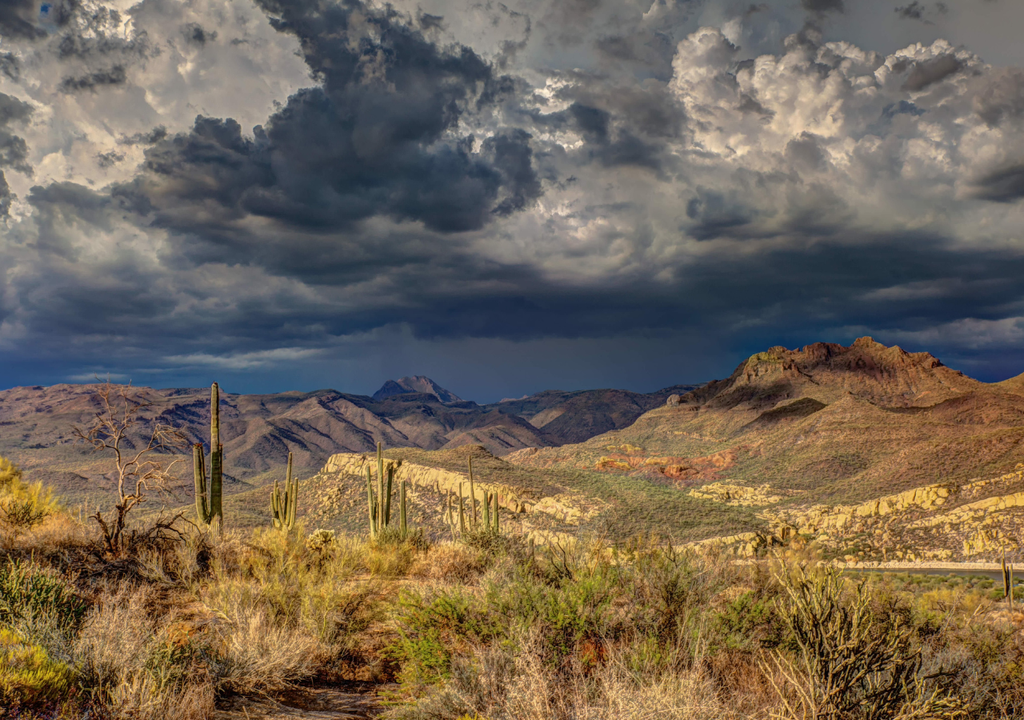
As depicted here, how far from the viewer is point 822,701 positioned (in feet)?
15.5

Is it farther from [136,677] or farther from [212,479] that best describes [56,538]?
[136,677]

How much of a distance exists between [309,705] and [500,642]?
Answer: 7.23 ft

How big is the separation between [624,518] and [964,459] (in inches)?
1371

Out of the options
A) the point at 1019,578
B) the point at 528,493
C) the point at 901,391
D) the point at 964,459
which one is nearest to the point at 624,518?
the point at 528,493

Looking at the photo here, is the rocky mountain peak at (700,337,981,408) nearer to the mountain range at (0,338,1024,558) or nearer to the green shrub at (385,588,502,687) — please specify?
the mountain range at (0,338,1024,558)

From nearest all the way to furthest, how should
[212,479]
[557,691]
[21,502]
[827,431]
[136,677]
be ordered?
1. [136,677]
2. [557,691]
3. [21,502]
4. [212,479]
5. [827,431]

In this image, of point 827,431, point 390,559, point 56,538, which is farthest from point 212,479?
point 827,431

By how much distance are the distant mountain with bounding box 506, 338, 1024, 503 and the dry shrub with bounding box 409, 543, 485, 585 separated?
56052 millimetres

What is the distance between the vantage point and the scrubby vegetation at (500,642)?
16.5 ft

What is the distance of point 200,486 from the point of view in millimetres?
15266

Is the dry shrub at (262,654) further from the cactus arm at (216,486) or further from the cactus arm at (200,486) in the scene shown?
the cactus arm at (216,486)

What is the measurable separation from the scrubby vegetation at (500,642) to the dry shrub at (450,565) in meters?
1.65

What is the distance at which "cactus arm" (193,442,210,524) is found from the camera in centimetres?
1434

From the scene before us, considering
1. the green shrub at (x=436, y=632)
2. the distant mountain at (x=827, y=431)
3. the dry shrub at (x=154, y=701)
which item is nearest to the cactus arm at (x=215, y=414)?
the green shrub at (x=436, y=632)
